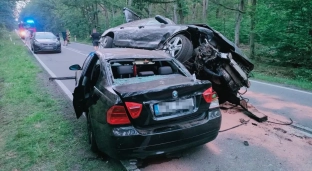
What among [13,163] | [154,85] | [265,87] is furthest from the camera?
[265,87]

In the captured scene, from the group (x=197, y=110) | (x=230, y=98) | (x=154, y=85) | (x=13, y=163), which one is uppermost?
(x=154, y=85)

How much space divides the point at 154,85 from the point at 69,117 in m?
2.75

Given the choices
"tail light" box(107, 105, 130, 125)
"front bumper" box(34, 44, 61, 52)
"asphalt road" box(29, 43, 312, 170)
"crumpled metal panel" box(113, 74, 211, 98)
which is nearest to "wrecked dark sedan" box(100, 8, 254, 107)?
"asphalt road" box(29, 43, 312, 170)

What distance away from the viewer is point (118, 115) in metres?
2.79

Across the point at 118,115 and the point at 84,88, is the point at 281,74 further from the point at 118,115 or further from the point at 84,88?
the point at 118,115

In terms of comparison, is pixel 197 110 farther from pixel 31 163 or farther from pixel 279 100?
pixel 279 100

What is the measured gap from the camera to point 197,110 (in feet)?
10.5

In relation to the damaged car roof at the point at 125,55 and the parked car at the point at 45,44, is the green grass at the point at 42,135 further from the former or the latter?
the parked car at the point at 45,44

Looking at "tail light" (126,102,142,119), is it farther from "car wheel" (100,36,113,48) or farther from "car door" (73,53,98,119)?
"car wheel" (100,36,113,48)

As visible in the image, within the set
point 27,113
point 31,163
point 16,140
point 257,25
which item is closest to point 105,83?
point 31,163

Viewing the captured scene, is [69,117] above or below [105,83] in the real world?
below

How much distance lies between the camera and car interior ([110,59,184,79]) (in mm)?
3598

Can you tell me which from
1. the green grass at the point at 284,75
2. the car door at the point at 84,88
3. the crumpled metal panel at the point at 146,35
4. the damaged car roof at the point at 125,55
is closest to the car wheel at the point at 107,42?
the crumpled metal panel at the point at 146,35

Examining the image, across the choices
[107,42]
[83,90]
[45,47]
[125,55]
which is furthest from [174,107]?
[45,47]
